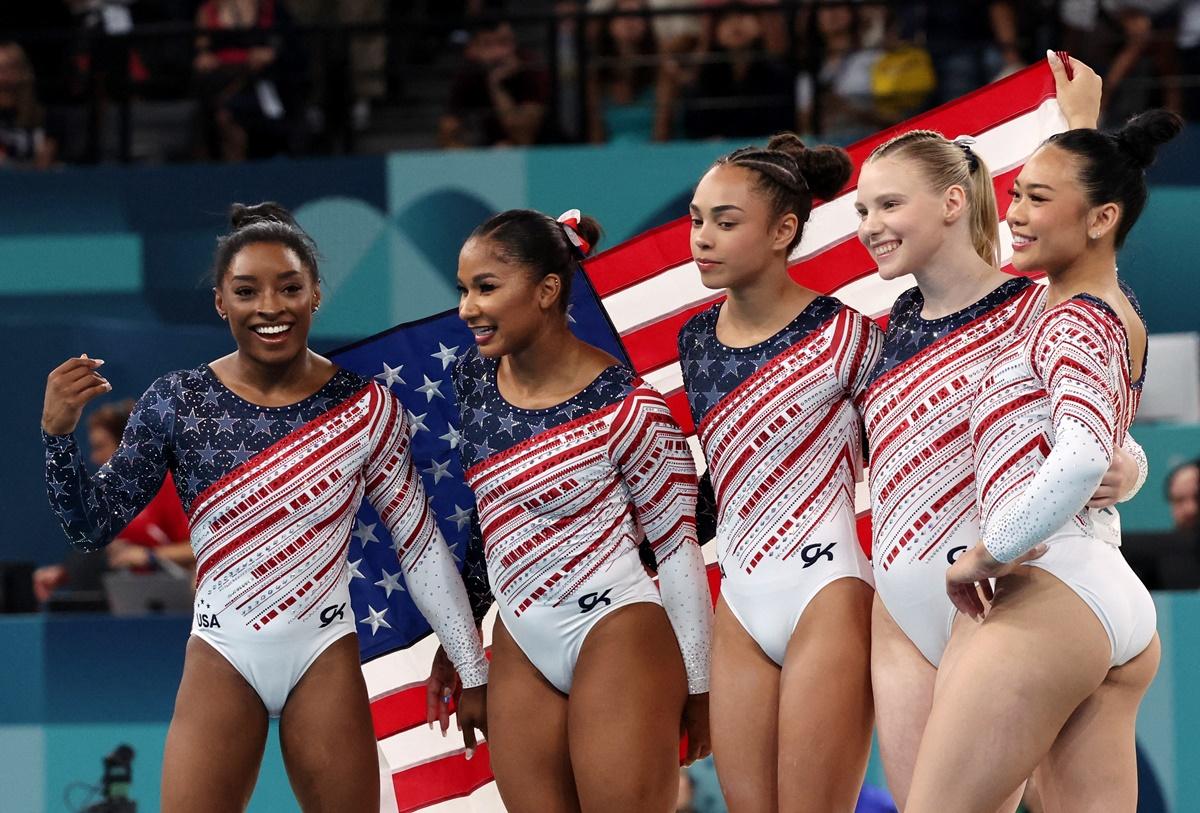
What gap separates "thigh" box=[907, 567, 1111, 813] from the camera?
2637 millimetres

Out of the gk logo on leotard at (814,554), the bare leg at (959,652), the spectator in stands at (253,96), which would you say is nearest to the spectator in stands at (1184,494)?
the gk logo on leotard at (814,554)

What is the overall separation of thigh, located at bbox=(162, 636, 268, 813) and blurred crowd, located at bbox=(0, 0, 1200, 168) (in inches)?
144

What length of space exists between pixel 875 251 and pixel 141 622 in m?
2.95

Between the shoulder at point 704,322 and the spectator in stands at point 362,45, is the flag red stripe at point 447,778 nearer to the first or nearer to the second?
the shoulder at point 704,322

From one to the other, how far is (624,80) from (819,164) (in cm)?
349

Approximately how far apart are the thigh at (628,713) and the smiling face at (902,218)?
0.84 m

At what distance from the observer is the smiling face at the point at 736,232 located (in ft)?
10.8

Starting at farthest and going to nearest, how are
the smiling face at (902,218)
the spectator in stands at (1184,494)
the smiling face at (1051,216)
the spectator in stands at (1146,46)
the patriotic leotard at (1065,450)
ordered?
the spectator in stands at (1146,46) < the spectator in stands at (1184,494) < the smiling face at (902,218) < the smiling face at (1051,216) < the patriotic leotard at (1065,450)

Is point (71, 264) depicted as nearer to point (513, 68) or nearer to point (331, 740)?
point (513, 68)

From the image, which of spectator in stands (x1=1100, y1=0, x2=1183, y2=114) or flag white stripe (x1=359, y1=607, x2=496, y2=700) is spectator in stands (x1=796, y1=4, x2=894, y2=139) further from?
flag white stripe (x1=359, y1=607, x2=496, y2=700)

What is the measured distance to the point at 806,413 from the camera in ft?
10.6

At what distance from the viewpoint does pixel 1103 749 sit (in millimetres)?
2721

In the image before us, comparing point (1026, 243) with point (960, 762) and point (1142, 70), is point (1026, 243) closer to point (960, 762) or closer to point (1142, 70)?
point (960, 762)

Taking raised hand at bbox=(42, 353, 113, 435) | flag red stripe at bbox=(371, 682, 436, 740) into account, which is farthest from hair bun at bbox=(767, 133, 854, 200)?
flag red stripe at bbox=(371, 682, 436, 740)
